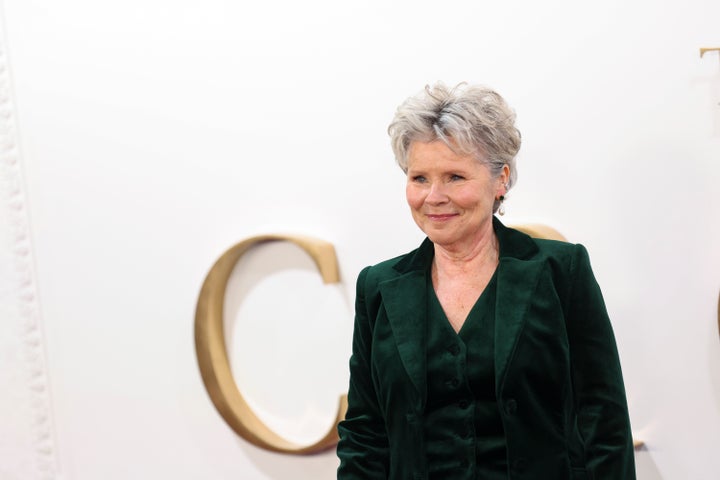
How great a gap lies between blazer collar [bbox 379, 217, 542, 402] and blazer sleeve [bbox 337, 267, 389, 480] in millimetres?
90

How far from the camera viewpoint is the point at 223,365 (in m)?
2.61

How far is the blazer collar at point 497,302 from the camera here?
169cm

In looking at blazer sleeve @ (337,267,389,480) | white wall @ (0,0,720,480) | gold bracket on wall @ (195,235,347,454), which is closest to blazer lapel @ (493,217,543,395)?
blazer sleeve @ (337,267,389,480)

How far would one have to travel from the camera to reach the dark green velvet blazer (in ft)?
5.52

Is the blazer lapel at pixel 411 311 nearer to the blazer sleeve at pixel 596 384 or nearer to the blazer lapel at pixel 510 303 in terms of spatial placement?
the blazer lapel at pixel 510 303

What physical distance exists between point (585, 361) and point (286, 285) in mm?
1032

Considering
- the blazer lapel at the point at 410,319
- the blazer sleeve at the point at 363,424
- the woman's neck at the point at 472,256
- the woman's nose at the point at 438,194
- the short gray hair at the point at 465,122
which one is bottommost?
the blazer sleeve at the point at 363,424

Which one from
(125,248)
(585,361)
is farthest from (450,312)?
(125,248)

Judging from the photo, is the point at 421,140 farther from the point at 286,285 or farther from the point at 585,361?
the point at 286,285

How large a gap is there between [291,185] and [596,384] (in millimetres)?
1062

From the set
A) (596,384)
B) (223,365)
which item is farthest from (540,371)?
(223,365)

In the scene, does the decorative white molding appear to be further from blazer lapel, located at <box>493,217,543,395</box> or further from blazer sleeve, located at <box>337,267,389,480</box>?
blazer lapel, located at <box>493,217,543,395</box>

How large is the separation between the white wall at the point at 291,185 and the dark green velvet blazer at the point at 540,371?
0.49 m

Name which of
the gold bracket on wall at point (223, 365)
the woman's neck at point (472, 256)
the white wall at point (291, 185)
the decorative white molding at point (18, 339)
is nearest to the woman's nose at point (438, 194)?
the woman's neck at point (472, 256)
